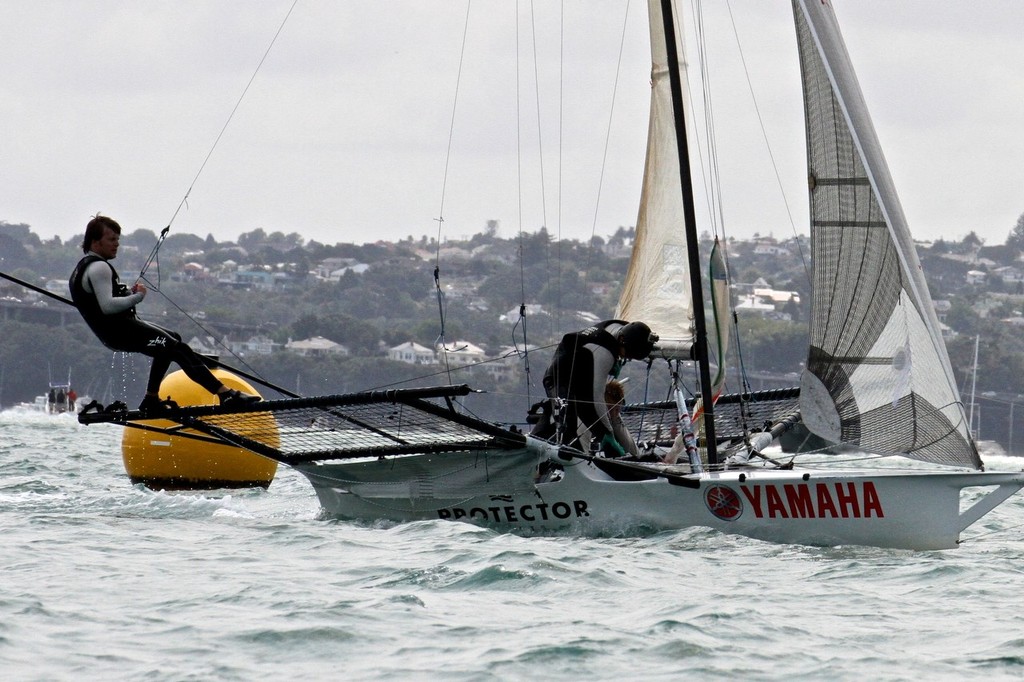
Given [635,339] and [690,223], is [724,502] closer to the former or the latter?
[635,339]

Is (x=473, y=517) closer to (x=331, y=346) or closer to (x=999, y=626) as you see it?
(x=999, y=626)

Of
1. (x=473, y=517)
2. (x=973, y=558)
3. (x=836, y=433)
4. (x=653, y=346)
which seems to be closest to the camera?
(x=973, y=558)

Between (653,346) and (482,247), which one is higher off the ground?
(482,247)

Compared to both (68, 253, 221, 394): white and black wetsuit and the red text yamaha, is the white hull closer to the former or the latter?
the red text yamaha

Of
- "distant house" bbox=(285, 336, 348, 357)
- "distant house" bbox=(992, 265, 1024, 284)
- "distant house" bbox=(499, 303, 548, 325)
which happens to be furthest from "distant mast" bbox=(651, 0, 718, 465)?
"distant house" bbox=(992, 265, 1024, 284)

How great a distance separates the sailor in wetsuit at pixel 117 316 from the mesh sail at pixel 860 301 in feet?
12.9

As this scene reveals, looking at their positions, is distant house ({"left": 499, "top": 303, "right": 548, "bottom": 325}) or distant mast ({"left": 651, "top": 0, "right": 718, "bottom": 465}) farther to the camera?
distant house ({"left": 499, "top": 303, "right": 548, "bottom": 325})

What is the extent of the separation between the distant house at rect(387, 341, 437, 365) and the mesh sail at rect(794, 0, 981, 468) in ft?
228

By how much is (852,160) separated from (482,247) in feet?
466

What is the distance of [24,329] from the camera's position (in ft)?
292

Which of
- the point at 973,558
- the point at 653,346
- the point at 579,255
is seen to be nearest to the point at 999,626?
the point at 973,558

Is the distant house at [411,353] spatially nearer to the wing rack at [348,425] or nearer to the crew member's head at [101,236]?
the wing rack at [348,425]

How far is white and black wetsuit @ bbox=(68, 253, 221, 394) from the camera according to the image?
34.7ft

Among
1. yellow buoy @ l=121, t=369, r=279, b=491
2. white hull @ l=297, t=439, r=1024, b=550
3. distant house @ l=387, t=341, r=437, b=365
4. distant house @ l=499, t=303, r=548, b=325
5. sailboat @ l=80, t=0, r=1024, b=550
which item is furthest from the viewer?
distant house @ l=499, t=303, r=548, b=325
